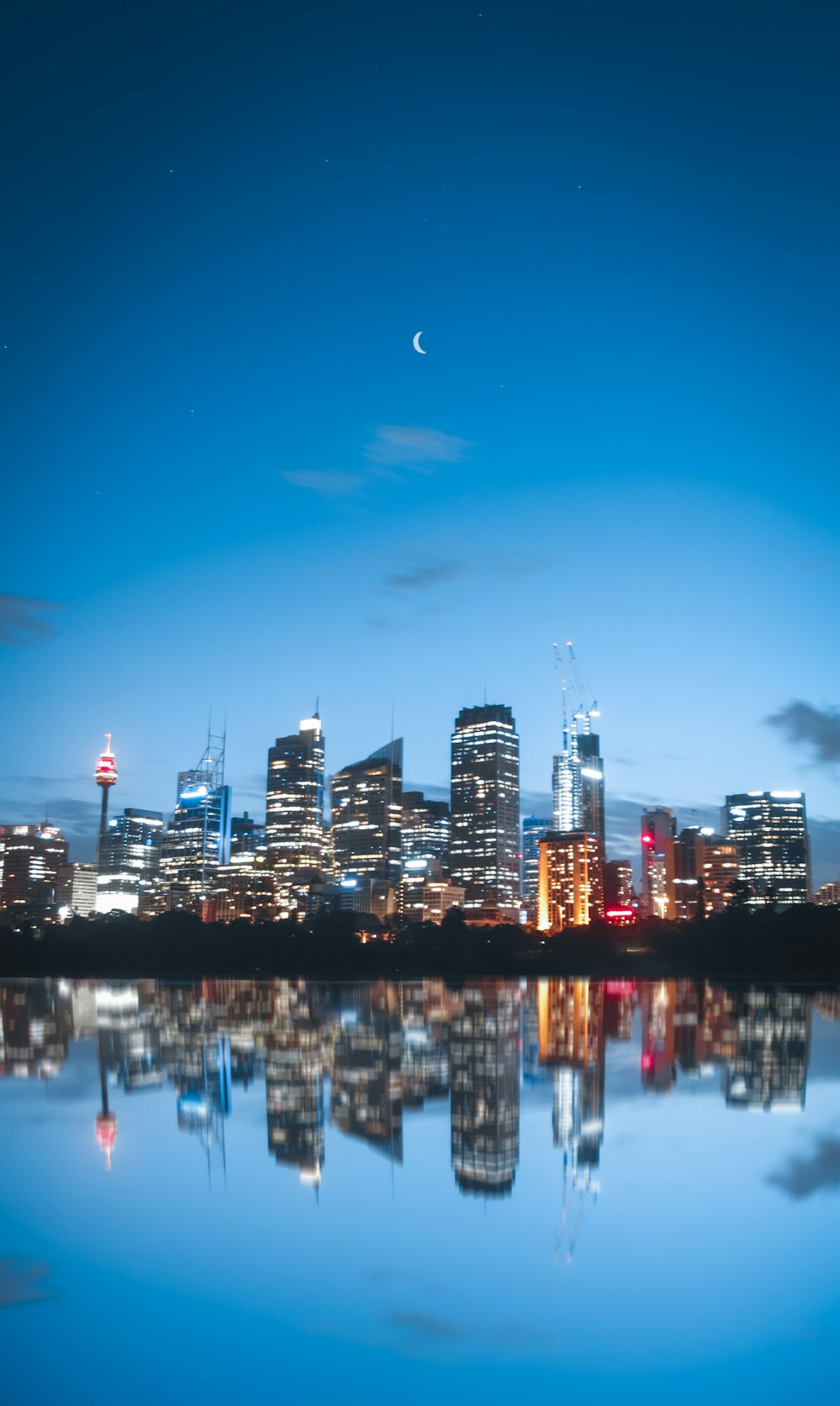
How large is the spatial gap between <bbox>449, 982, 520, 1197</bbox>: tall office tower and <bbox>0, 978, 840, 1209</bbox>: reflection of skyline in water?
4cm

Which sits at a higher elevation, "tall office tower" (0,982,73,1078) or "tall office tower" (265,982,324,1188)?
"tall office tower" (265,982,324,1188)

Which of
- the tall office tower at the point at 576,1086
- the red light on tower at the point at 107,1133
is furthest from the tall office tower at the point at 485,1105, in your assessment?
the red light on tower at the point at 107,1133

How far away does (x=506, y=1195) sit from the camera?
43.4ft

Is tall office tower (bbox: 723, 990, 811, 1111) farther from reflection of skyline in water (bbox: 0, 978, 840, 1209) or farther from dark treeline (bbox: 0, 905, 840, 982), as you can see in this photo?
dark treeline (bbox: 0, 905, 840, 982)

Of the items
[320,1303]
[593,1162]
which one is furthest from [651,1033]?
[320,1303]

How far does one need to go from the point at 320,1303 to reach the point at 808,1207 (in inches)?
241

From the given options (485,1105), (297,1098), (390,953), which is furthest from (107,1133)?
(390,953)

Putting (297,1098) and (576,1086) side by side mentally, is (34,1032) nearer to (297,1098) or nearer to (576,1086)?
(297,1098)

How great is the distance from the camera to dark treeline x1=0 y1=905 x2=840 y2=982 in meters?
90.5

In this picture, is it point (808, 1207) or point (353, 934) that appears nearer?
point (808, 1207)

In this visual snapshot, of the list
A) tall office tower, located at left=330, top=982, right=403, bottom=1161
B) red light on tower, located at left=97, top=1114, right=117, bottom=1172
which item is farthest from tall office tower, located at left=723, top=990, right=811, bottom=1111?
red light on tower, located at left=97, top=1114, right=117, bottom=1172

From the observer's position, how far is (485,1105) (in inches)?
731

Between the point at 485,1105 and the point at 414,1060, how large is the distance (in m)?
6.17

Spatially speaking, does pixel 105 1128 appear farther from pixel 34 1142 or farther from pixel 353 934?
pixel 353 934
